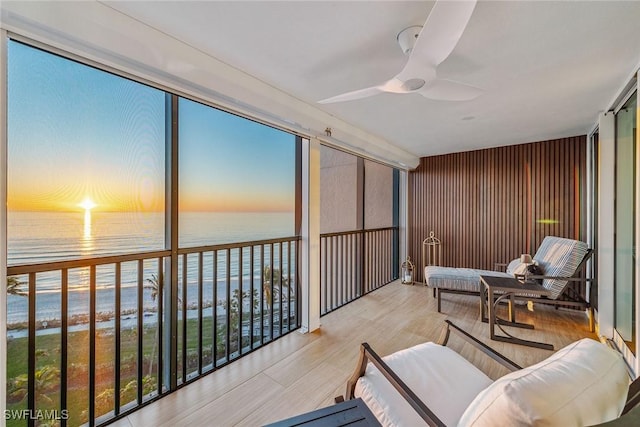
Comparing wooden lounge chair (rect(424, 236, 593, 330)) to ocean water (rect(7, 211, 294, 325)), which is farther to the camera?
wooden lounge chair (rect(424, 236, 593, 330))

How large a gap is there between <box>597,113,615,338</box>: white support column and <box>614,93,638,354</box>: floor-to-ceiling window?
50mm

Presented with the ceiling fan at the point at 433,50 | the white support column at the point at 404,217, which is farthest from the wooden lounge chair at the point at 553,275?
the ceiling fan at the point at 433,50

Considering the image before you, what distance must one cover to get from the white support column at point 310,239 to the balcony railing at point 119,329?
516 millimetres

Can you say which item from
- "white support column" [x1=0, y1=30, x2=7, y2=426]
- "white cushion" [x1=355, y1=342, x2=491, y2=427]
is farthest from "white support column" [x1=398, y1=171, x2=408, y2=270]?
"white support column" [x1=0, y1=30, x2=7, y2=426]

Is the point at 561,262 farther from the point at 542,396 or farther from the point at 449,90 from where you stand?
the point at 542,396

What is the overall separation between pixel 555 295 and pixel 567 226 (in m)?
1.43

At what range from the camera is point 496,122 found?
3.18 meters

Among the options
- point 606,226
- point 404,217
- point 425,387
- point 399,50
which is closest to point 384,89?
point 399,50

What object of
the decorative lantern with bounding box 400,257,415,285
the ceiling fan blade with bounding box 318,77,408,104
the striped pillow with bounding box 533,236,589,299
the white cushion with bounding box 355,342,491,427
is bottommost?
the decorative lantern with bounding box 400,257,415,285

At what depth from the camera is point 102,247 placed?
1.67 m

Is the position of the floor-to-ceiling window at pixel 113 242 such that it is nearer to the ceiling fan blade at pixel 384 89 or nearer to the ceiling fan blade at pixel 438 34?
the ceiling fan blade at pixel 384 89

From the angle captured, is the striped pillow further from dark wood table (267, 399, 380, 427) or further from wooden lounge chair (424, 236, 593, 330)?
dark wood table (267, 399, 380, 427)

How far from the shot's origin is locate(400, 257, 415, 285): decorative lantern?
4.88 meters

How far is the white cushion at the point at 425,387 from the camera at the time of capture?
4.09 feet
